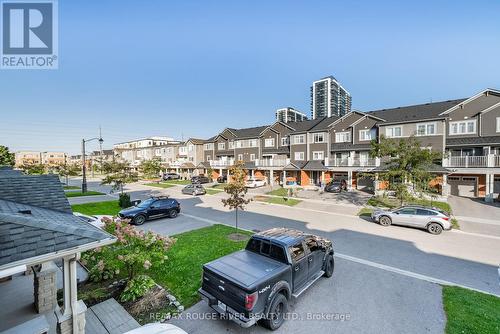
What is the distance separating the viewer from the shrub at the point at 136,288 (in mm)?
6586

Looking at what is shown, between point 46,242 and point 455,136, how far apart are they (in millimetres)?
34170

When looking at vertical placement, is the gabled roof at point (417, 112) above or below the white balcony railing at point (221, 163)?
above

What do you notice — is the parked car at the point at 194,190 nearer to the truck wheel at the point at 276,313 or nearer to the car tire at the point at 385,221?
the car tire at the point at 385,221

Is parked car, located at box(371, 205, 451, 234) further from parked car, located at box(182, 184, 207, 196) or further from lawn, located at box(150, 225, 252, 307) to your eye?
parked car, located at box(182, 184, 207, 196)

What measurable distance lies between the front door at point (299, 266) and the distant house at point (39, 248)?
178 inches

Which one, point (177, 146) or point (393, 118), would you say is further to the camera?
point (177, 146)

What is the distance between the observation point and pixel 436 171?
73.5 feet

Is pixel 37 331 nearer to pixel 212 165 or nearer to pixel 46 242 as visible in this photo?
pixel 46 242

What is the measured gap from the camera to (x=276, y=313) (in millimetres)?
5605

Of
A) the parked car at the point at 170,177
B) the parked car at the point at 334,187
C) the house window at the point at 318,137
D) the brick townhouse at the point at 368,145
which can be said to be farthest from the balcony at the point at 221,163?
the parked car at the point at 334,187

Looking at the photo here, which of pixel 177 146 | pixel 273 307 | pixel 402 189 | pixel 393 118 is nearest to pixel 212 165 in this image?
pixel 177 146

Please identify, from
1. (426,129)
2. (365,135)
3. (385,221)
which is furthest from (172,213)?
(426,129)

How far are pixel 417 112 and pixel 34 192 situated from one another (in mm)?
35406

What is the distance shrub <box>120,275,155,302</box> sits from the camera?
659cm
